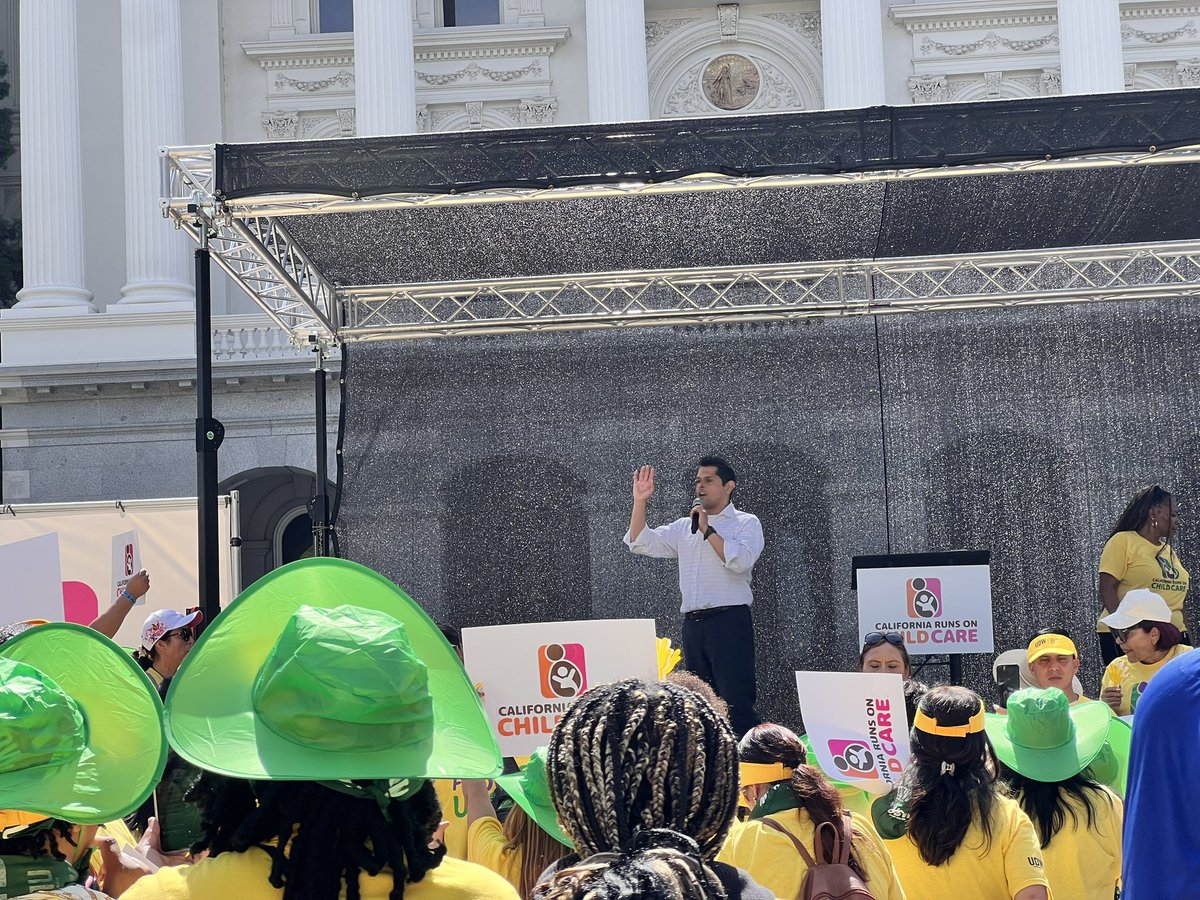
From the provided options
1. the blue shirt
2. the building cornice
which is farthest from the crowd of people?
the building cornice

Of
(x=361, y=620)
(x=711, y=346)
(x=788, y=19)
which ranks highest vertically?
(x=788, y=19)

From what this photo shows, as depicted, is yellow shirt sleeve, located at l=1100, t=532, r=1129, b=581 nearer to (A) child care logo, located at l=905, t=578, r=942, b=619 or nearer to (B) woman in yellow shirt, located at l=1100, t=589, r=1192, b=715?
(A) child care logo, located at l=905, t=578, r=942, b=619

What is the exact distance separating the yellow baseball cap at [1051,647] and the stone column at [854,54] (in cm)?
1970

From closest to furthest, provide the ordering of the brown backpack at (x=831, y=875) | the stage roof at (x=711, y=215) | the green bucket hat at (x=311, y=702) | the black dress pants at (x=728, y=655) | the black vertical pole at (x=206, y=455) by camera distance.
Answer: the green bucket hat at (x=311, y=702) → the brown backpack at (x=831, y=875) → the stage roof at (x=711, y=215) → the black vertical pole at (x=206, y=455) → the black dress pants at (x=728, y=655)

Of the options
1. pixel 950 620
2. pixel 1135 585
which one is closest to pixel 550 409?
pixel 950 620

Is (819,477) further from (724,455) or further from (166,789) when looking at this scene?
(166,789)

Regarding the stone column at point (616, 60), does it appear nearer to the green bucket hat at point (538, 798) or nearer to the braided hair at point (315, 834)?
the green bucket hat at point (538, 798)

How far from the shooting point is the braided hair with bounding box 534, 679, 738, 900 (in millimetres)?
1907

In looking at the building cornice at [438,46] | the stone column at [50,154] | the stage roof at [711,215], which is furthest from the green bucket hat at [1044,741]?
the building cornice at [438,46]

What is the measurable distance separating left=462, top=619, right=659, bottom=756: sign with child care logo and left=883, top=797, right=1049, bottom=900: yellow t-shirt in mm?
2109

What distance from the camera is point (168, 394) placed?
22781 millimetres

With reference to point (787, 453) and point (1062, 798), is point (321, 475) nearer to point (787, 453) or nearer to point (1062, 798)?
point (787, 453)

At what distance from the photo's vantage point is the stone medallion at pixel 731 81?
27094mm

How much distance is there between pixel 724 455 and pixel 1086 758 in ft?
22.3
